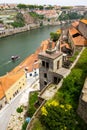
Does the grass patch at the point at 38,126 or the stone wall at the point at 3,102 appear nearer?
the grass patch at the point at 38,126

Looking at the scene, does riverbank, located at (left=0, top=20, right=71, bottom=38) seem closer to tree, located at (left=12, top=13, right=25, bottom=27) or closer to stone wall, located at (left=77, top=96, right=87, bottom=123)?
tree, located at (left=12, top=13, right=25, bottom=27)

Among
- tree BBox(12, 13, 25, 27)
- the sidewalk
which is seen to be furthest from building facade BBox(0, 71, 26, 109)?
tree BBox(12, 13, 25, 27)

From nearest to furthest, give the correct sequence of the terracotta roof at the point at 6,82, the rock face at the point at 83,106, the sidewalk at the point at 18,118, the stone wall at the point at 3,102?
the rock face at the point at 83,106
the sidewalk at the point at 18,118
the stone wall at the point at 3,102
the terracotta roof at the point at 6,82

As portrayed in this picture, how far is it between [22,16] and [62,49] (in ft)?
214

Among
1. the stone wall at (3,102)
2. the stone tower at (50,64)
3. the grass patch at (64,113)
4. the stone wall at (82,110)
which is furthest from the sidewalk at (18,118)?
the stone wall at (82,110)

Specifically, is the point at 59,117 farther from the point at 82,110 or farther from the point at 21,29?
the point at 21,29

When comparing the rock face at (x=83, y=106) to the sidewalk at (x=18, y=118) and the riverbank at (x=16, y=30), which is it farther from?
the riverbank at (x=16, y=30)

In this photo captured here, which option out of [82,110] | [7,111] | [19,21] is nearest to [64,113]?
[82,110]

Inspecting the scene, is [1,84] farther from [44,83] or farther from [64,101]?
[64,101]

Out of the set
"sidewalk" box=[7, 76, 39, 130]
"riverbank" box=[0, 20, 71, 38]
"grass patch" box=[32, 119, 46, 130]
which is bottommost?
"riverbank" box=[0, 20, 71, 38]

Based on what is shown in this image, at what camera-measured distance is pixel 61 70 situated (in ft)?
69.9

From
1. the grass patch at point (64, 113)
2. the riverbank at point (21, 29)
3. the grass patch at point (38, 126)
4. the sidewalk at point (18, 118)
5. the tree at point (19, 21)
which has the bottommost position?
the riverbank at point (21, 29)

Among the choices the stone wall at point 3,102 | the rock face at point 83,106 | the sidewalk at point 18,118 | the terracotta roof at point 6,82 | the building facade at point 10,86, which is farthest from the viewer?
the terracotta roof at point 6,82

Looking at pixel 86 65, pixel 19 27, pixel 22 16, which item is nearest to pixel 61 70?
pixel 86 65
